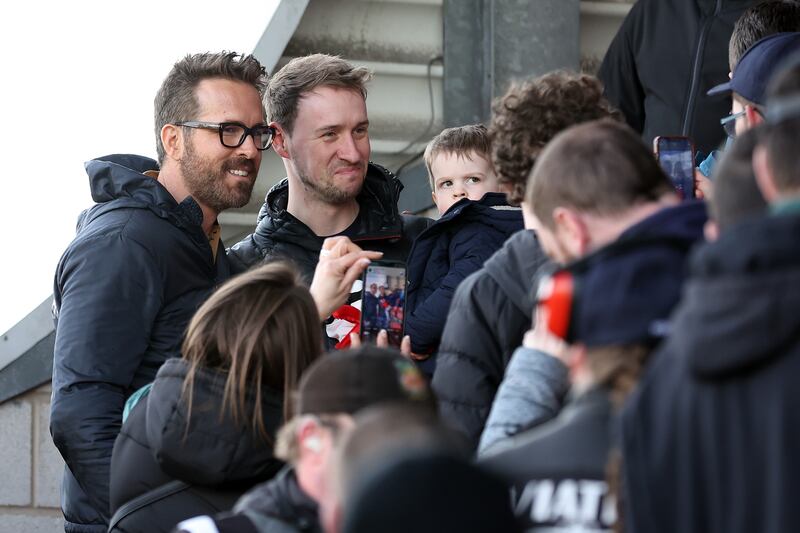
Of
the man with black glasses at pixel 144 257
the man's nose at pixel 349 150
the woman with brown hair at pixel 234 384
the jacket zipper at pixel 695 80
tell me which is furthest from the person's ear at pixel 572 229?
the jacket zipper at pixel 695 80

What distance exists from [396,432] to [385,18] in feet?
13.3

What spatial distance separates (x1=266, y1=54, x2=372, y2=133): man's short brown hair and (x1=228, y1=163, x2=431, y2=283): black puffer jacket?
0.99 ft

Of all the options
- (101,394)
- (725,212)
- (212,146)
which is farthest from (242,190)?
(725,212)

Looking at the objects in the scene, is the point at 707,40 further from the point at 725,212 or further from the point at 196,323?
the point at 725,212

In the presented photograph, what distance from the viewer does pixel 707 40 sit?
4.36m

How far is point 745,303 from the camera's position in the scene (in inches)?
54.2

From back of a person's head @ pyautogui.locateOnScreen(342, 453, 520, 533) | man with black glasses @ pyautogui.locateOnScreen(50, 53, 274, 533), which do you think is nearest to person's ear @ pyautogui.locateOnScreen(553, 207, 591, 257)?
back of a person's head @ pyautogui.locateOnScreen(342, 453, 520, 533)

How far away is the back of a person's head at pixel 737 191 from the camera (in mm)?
1663

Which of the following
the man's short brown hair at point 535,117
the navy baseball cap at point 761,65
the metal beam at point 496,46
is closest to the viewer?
the man's short brown hair at point 535,117

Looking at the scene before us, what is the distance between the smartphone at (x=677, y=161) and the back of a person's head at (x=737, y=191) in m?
1.09

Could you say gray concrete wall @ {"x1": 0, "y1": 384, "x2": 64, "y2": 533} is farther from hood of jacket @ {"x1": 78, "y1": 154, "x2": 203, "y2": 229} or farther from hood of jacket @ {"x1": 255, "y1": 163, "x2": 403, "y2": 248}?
hood of jacket @ {"x1": 78, "y1": 154, "x2": 203, "y2": 229}

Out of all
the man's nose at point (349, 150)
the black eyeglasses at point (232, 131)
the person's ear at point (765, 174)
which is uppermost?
the black eyeglasses at point (232, 131)

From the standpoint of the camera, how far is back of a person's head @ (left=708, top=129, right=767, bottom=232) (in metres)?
1.66

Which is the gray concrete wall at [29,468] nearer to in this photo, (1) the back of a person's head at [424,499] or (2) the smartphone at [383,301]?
(2) the smartphone at [383,301]
